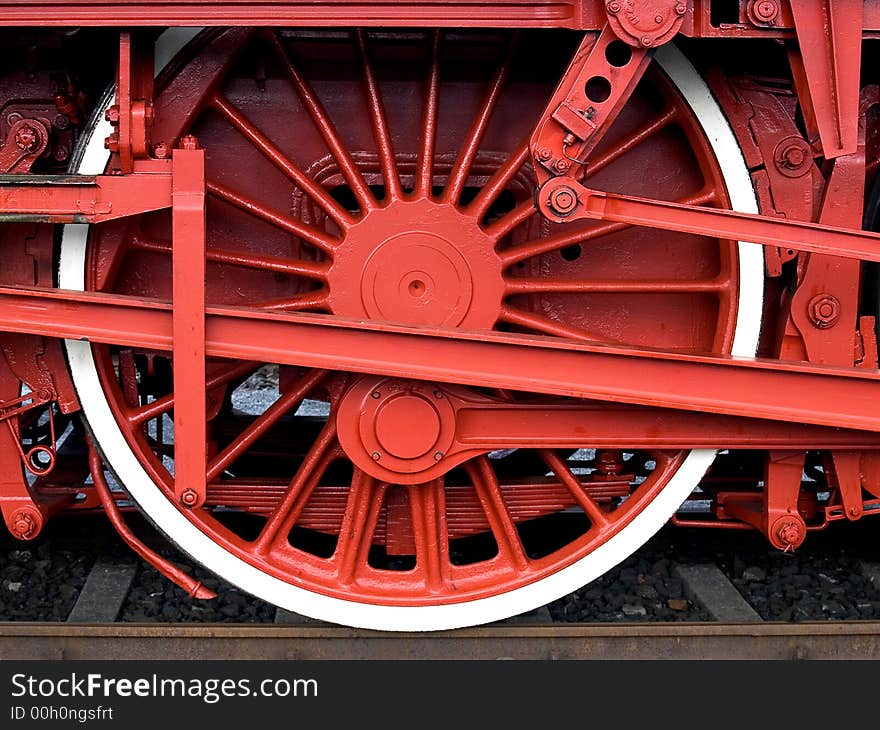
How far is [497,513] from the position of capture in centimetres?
332

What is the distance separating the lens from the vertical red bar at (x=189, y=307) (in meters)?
2.80

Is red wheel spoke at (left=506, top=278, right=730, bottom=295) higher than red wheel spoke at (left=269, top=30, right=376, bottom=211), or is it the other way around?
red wheel spoke at (left=269, top=30, right=376, bottom=211)

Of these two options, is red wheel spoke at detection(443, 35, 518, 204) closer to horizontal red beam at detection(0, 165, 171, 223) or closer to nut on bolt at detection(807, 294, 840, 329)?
horizontal red beam at detection(0, 165, 171, 223)

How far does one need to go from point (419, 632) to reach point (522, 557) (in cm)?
41

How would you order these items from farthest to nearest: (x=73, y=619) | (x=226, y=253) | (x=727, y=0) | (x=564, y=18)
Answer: (x=73, y=619)
(x=226, y=253)
(x=727, y=0)
(x=564, y=18)

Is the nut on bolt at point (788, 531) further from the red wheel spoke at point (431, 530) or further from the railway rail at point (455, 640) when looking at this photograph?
the red wheel spoke at point (431, 530)

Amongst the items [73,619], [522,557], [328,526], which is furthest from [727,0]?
[73,619]

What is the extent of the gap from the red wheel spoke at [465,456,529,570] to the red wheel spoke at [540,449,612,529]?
0.62 feet

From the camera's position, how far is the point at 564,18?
2752mm

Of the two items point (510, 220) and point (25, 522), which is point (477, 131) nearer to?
point (510, 220)

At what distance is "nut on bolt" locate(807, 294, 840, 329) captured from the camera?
3133mm

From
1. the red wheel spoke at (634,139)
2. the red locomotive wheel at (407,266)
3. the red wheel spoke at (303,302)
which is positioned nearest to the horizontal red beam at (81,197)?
the red locomotive wheel at (407,266)

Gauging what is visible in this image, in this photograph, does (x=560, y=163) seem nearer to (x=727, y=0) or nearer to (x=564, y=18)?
(x=564, y=18)

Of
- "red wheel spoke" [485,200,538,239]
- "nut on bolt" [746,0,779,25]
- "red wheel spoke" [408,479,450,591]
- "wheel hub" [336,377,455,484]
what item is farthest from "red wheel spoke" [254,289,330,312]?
"nut on bolt" [746,0,779,25]
